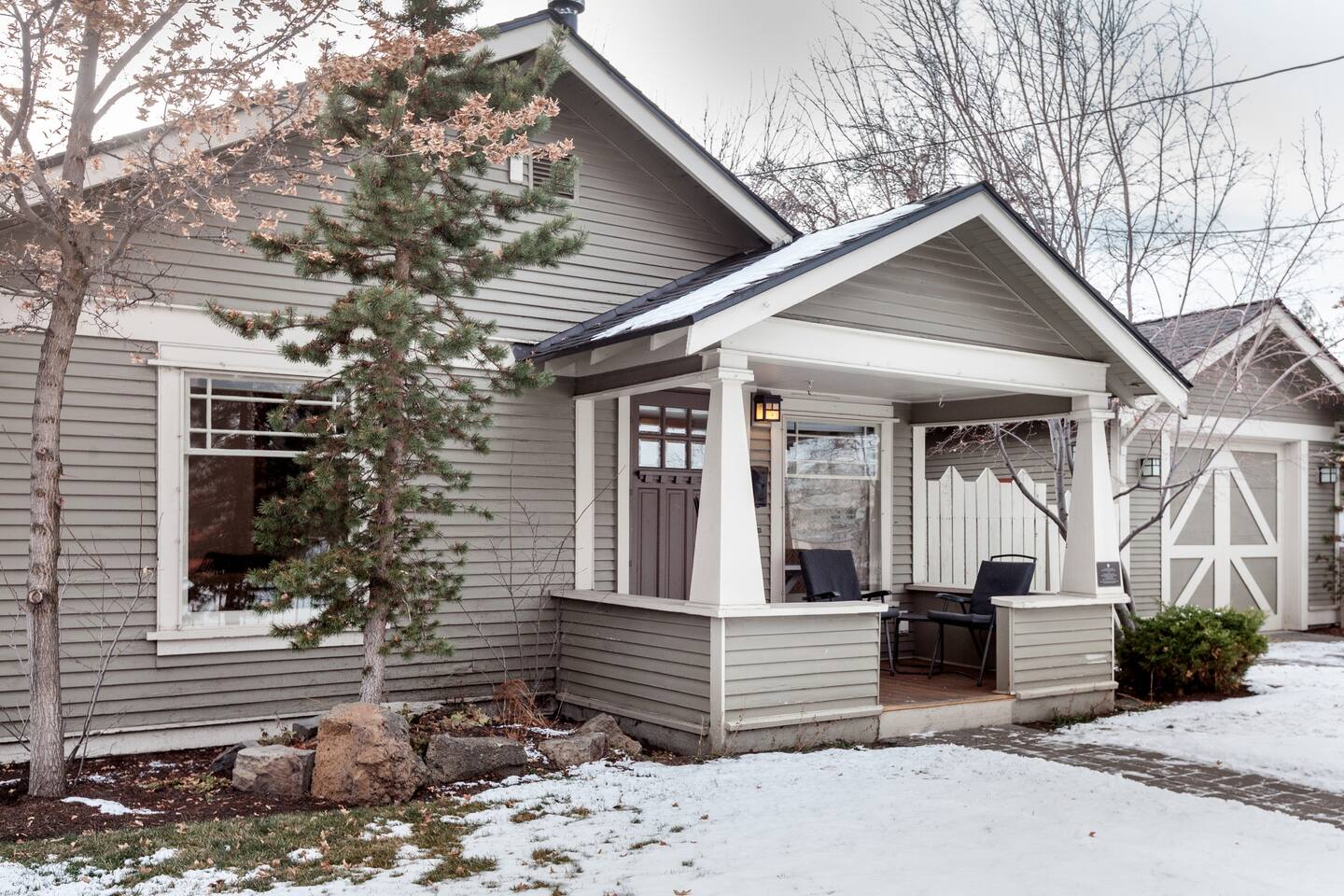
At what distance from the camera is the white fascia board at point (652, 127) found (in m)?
7.80

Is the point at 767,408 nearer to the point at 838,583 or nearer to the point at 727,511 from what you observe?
the point at 838,583

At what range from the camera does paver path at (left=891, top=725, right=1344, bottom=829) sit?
582cm

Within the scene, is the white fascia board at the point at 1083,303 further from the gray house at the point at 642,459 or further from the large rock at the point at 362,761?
the large rock at the point at 362,761

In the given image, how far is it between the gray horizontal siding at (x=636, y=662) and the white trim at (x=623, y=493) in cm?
58

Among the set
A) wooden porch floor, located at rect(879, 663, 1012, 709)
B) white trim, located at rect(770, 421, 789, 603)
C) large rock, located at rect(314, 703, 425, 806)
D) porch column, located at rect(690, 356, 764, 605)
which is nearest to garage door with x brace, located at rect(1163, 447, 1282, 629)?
wooden porch floor, located at rect(879, 663, 1012, 709)

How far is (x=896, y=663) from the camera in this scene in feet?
32.2

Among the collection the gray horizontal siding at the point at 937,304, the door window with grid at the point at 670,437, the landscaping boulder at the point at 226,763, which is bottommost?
the landscaping boulder at the point at 226,763

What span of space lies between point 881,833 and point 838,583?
4358 millimetres

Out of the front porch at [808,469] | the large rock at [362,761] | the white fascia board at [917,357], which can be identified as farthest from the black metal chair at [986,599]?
the large rock at [362,761]

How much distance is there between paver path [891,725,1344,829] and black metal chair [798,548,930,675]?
1.57 meters

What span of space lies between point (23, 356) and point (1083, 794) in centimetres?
618

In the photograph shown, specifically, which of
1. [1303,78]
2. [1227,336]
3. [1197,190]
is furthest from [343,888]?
[1303,78]

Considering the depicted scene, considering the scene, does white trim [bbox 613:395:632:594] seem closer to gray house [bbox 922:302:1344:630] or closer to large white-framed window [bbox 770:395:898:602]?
large white-framed window [bbox 770:395:898:602]

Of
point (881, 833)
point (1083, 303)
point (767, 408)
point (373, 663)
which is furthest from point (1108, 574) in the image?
point (373, 663)
